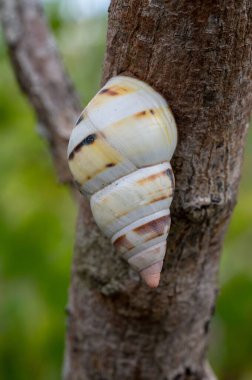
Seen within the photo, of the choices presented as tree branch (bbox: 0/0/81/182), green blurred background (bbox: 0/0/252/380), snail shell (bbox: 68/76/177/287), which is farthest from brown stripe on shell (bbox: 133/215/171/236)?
green blurred background (bbox: 0/0/252/380)

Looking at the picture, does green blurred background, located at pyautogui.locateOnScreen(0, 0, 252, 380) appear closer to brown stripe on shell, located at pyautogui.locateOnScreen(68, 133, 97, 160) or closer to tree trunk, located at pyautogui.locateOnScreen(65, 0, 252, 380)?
tree trunk, located at pyautogui.locateOnScreen(65, 0, 252, 380)

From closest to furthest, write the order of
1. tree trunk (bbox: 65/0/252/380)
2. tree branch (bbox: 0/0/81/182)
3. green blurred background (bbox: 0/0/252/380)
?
tree trunk (bbox: 65/0/252/380) → tree branch (bbox: 0/0/81/182) → green blurred background (bbox: 0/0/252/380)

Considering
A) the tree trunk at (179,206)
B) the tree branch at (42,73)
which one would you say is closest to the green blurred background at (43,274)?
the tree branch at (42,73)

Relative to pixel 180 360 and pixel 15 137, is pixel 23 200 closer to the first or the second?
pixel 15 137

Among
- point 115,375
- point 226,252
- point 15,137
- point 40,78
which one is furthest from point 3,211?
point 115,375

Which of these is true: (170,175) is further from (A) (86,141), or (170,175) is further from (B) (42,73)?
(B) (42,73)

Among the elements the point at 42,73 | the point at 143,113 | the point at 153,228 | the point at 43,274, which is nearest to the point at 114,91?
the point at 143,113

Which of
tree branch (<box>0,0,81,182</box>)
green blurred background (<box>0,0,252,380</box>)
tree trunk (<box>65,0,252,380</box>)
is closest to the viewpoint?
tree trunk (<box>65,0,252,380</box>)
